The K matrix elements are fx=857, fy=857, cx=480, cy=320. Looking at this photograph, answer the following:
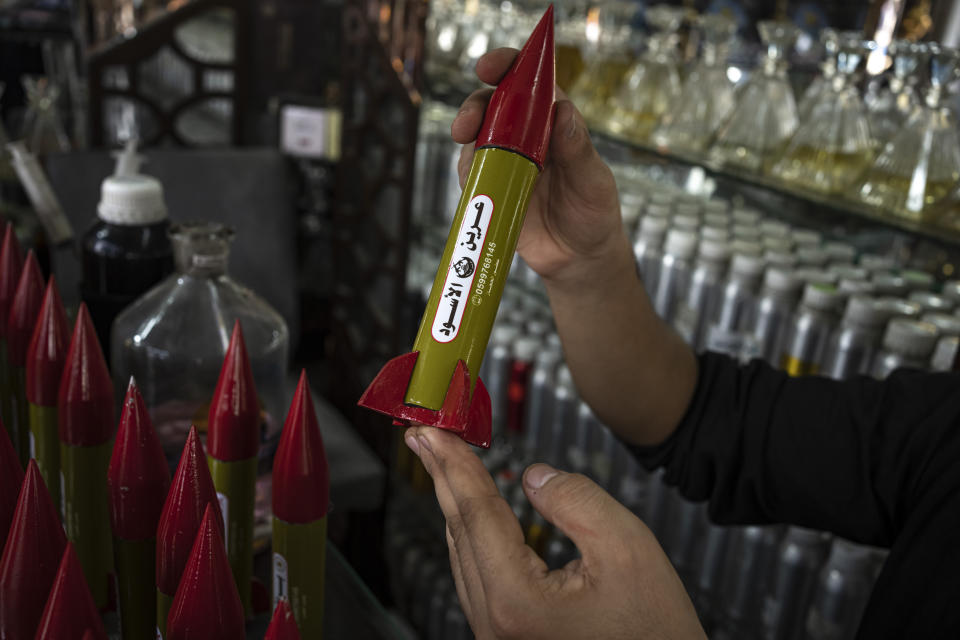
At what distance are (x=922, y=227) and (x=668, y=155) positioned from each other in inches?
19.5

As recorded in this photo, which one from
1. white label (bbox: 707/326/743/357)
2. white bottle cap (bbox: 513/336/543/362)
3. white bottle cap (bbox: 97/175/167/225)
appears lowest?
white bottle cap (bbox: 513/336/543/362)

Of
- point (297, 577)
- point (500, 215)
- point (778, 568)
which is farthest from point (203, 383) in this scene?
point (778, 568)

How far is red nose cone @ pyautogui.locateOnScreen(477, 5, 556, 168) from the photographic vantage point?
66 cm

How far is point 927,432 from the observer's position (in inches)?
36.2

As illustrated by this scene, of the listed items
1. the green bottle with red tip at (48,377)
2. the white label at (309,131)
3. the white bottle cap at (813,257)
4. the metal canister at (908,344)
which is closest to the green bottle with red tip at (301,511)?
the green bottle with red tip at (48,377)

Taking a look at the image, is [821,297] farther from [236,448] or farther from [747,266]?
[236,448]

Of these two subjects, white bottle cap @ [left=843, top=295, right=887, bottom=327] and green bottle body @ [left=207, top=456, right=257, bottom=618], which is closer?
green bottle body @ [left=207, top=456, right=257, bottom=618]

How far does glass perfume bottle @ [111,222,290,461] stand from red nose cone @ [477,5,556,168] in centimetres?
39

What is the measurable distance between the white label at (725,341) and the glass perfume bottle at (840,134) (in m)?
0.26

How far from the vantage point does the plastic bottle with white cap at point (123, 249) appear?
1.04 m

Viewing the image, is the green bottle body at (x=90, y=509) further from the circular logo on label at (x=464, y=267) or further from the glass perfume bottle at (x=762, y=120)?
the glass perfume bottle at (x=762, y=120)

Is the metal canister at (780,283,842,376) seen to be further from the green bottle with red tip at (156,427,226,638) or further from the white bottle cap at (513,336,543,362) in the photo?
the green bottle with red tip at (156,427,226,638)

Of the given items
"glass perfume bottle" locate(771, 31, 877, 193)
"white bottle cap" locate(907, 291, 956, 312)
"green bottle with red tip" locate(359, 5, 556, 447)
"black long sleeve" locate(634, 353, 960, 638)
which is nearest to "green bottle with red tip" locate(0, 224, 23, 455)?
"green bottle with red tip" locate(359, 5, 556, 447)

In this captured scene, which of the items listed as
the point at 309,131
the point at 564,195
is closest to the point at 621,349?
the point at 564,195
